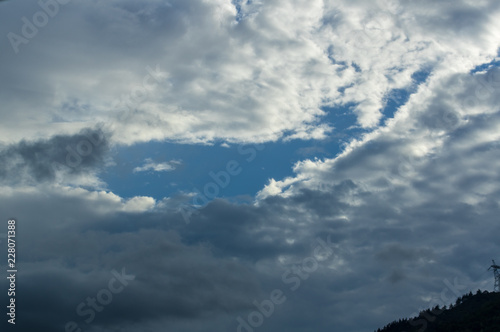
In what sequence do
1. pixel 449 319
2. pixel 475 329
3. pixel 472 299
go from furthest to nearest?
pixel 472 299 < pixel 449 319 < pixel 475 329

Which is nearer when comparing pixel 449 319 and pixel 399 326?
pixel 449 319

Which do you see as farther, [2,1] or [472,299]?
[472,299]

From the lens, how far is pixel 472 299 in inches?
A: 7589

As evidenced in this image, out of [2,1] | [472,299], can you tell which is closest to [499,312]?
[472,299]

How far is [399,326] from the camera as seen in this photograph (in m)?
194

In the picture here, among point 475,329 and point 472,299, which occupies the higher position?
point 472,299

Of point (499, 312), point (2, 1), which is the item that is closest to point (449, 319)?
point (499, 312)

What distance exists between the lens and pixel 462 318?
17112cm

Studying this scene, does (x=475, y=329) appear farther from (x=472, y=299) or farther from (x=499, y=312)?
(x=472, y=299)

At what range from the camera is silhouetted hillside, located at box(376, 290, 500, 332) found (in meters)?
157

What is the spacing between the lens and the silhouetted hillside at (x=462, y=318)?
516 feet

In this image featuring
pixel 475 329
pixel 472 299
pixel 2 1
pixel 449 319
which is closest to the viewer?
pixel 2 1

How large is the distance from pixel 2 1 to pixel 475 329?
16787cm

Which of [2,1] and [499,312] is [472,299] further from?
[2,1]
